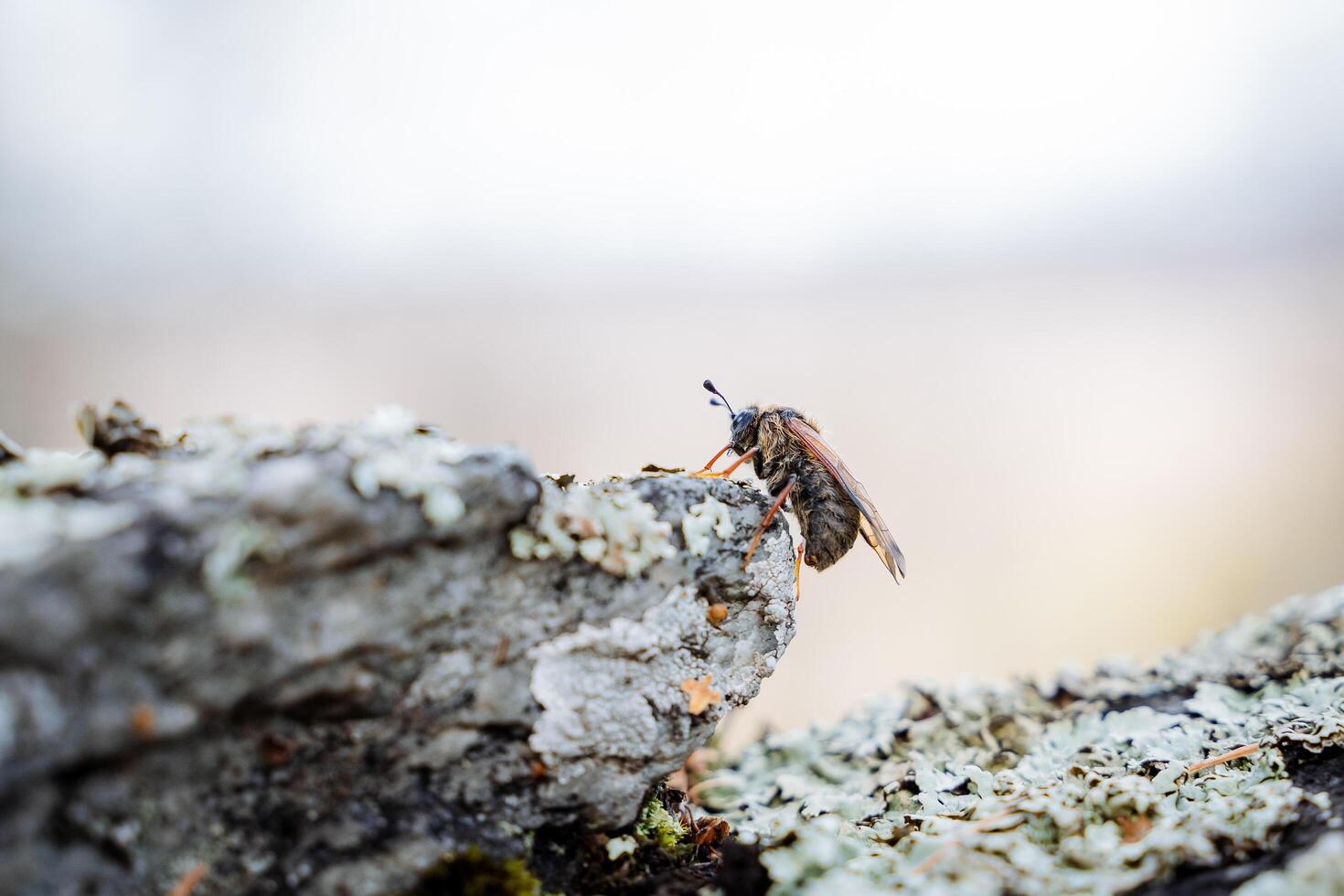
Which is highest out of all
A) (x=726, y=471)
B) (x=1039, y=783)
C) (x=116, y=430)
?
(x=116, y=430)

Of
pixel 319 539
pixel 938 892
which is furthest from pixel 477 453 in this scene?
pixel 938 892

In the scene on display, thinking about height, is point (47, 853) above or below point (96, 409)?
below

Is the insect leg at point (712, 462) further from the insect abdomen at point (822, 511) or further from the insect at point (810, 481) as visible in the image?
the insect abdomen at point (822, 511)

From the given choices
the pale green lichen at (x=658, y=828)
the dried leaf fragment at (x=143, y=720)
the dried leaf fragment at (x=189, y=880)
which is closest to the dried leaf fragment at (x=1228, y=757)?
the pale green lichen at (x=658, y=828)

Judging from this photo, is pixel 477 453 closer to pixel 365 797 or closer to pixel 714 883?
pixel 365 797

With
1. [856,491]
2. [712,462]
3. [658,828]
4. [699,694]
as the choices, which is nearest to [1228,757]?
[856,491]

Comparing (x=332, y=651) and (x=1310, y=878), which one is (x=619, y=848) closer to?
(x=332, y=651)

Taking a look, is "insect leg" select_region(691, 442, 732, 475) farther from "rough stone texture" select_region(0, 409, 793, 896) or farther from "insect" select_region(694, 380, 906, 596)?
"rough stone texture" select_region(0, 409, 793, 896)
